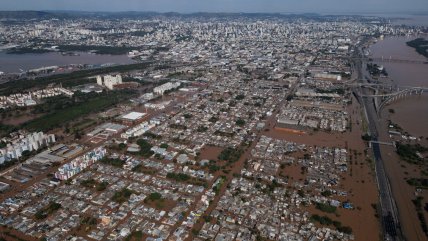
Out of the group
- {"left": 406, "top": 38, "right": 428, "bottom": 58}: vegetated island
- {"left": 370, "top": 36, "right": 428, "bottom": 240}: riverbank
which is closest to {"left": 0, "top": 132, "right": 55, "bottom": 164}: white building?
{"left": 370, "top": 36, "right": 428, "bottom": 240}: riverbank

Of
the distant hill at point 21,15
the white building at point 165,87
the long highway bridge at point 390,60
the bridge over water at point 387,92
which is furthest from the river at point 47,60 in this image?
the distant hill at point 21,15

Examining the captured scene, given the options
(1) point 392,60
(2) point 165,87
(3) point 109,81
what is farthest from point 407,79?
(3) point 109,81

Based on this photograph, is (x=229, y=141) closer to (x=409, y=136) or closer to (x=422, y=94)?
(x=409, y=136)

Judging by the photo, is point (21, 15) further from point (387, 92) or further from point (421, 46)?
point (387, 92)

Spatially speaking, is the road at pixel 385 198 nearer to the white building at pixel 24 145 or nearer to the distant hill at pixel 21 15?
the white building at pixel 24 145

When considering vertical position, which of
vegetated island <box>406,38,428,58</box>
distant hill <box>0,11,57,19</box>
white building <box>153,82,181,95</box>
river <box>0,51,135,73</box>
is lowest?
white building <box>153,82,181,95</box>

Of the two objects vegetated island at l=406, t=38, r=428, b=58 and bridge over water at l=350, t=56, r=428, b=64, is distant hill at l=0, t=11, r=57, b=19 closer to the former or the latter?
bridge over water at l=350, t=56, r=428, b=64

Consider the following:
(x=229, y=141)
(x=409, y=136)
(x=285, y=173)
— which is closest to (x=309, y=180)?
(x=285, y=173)
